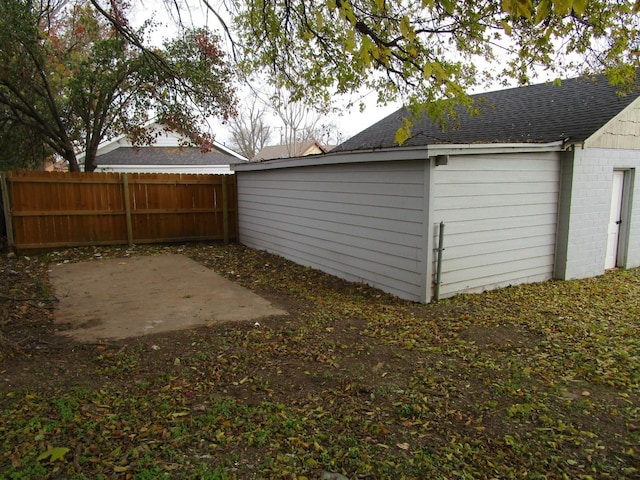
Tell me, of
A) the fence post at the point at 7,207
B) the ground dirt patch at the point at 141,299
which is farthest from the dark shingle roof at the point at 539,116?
the fence post at the point at 7,207

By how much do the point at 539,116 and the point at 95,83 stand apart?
10.7 meters

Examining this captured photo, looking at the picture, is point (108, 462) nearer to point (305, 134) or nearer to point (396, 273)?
point (396, 273)

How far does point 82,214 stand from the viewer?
32.7 feet

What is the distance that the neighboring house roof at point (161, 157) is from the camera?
60.7 ft

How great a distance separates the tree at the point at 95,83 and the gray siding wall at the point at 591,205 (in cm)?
769

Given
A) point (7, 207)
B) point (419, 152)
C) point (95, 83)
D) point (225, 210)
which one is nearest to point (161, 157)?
point (95, 83)

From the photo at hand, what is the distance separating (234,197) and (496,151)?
7131 mm

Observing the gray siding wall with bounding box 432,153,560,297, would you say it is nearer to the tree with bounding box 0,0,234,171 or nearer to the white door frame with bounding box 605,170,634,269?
the white door frame with bounding box 605,170,634,269

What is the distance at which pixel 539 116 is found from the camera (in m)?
8.90

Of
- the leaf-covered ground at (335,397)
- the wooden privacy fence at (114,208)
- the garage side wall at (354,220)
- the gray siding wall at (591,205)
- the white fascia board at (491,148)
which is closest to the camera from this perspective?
the leaf-covered ground at (335,397)

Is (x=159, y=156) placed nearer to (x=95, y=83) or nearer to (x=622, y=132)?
(x=95, y=83)

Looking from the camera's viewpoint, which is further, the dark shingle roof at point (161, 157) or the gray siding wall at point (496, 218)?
the dark shingle roof at point (161, 157)

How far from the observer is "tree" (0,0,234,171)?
Result: 32.9ft

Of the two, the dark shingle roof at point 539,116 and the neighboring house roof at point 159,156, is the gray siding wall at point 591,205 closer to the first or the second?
the dark shingle roof at point 539,116
